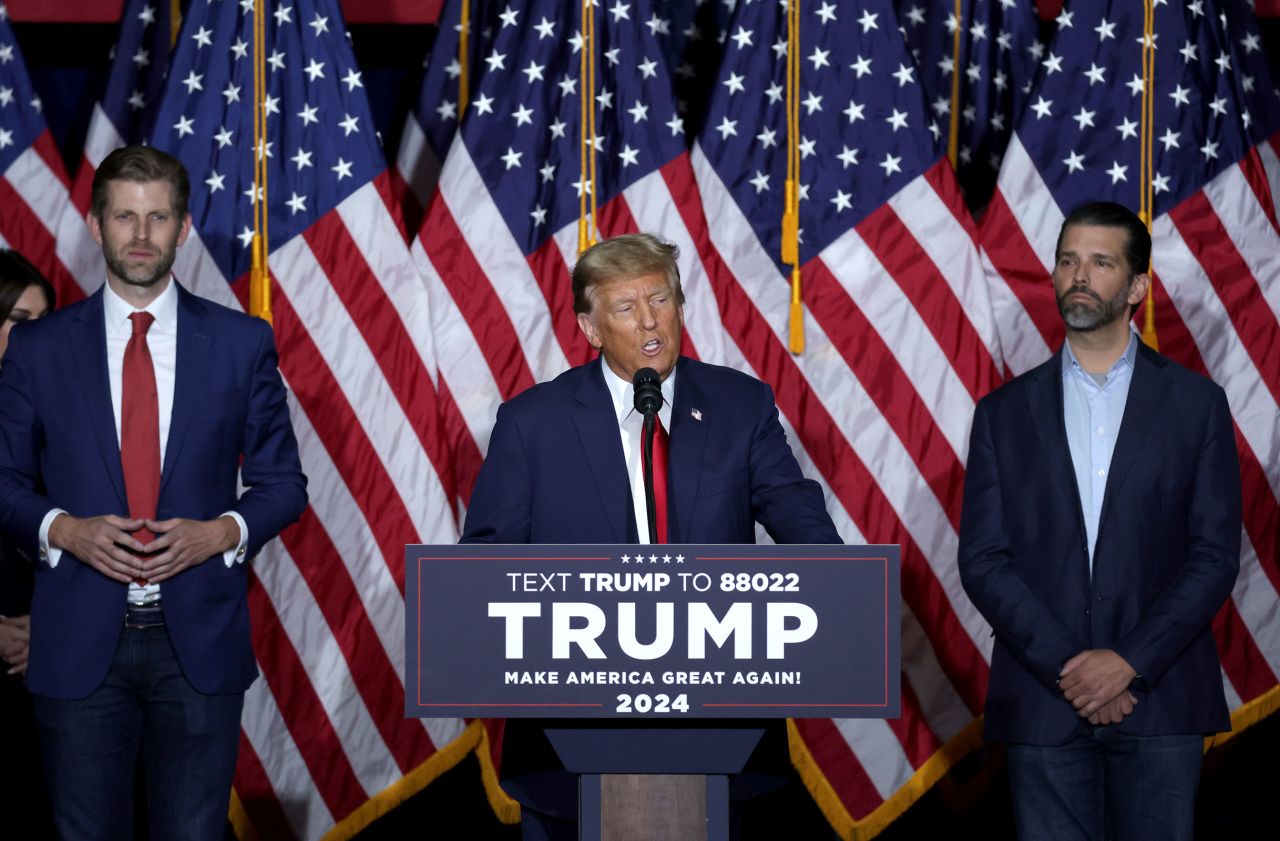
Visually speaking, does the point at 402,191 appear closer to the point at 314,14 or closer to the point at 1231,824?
the point at 314,14

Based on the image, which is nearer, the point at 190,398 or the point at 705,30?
the point at 190,398

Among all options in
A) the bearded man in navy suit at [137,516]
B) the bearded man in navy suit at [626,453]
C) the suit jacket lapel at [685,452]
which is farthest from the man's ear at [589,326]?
the bearded man in navy suit at [137,516]

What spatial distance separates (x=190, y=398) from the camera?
2.81m

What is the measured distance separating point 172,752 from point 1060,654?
158cm

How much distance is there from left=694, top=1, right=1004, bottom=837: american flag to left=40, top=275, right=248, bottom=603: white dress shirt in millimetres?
1479

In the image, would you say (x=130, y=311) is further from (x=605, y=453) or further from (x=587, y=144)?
(x=587, y=144)

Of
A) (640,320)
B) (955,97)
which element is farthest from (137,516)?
(955,97)

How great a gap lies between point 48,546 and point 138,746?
0.40 m

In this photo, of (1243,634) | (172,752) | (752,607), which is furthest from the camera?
(1243,634)

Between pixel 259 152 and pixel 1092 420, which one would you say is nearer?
pixel 1092 420

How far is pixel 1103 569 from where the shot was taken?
2.90 m

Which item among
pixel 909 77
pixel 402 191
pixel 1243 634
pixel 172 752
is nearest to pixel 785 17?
pixel 909 77

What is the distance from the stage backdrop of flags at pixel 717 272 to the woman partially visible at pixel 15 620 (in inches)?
18.2

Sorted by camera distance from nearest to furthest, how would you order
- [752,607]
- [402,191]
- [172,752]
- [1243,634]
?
[752,607] → [172,752] → [1243,634] → [402,191]
